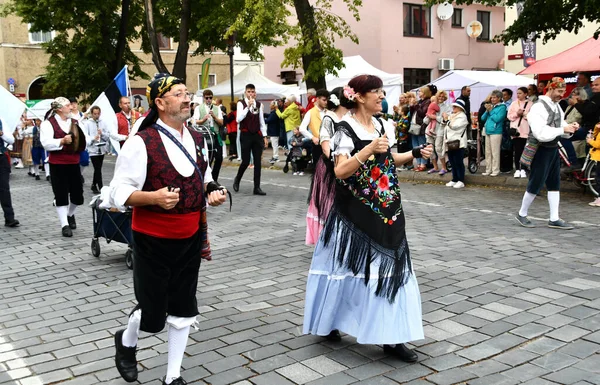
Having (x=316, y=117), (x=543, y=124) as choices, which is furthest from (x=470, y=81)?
(x=543, y=124)

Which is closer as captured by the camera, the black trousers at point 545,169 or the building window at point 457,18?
the black trousers at point 545,169

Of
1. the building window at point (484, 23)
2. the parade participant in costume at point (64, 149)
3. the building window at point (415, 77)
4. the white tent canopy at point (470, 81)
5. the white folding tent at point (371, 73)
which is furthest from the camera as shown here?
the building window at point (484, 23)

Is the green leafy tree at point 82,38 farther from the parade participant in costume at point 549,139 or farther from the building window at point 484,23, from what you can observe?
the parade participant in costume at point 549,139

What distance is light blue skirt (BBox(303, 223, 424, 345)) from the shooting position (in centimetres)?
410

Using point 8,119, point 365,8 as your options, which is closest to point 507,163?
point 8,119

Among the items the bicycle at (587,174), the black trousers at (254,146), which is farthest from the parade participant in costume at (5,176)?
Answer: the bicycle at (587,174)

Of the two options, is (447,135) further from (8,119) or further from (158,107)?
(158,107)

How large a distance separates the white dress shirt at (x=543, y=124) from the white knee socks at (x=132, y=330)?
593cm

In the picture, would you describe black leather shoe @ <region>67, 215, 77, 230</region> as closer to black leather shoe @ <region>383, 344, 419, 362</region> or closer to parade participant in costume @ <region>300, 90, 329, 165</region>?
parade participant in costume @ <region>300, 90, 329, 165</region>

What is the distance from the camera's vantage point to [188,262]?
3.82 meters

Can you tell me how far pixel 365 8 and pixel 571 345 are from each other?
30529 millimetres

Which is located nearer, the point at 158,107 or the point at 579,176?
the point at 158,107

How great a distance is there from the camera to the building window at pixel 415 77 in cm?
3438

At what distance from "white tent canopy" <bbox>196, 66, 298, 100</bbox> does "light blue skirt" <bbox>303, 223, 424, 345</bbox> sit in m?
21.9
